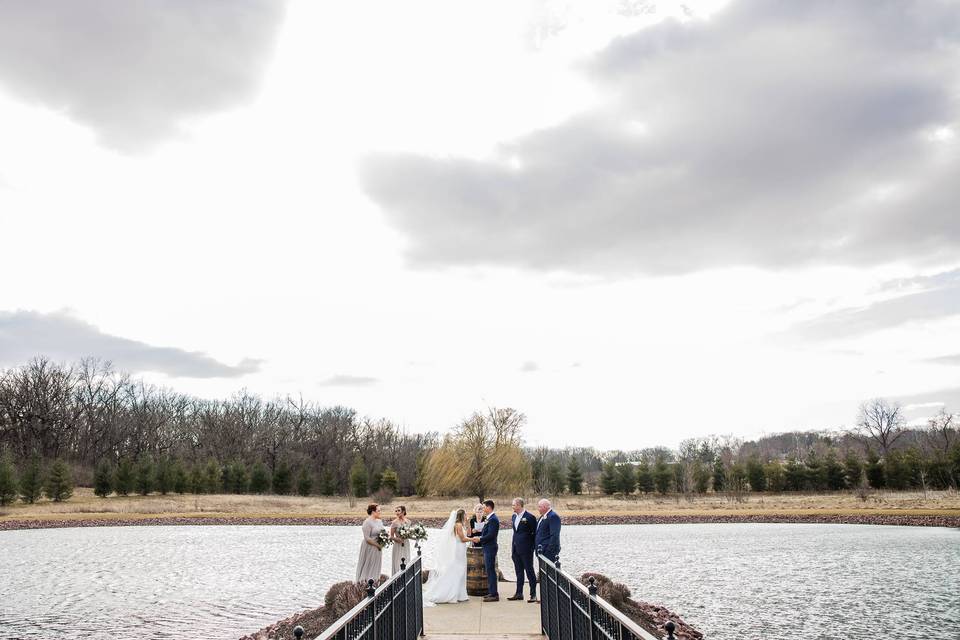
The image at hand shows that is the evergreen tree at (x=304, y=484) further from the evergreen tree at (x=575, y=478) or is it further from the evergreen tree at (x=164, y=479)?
the evergreen tree at (x=575, y=478)

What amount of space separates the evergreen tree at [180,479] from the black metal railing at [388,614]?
6780 centimetres

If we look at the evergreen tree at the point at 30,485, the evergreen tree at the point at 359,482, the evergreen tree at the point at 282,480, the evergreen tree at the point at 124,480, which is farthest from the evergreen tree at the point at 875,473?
the evergreen tree at the point at 30,485

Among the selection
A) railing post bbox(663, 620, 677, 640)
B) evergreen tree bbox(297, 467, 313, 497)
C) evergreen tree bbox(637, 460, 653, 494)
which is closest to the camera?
railing post bbox(663, 620, 677, 640)

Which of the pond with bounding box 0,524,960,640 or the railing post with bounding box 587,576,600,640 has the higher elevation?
the railing post with bounding box 587,576,600,640

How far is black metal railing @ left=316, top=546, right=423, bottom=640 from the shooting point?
469cm

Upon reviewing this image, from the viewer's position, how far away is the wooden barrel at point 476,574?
13586mm

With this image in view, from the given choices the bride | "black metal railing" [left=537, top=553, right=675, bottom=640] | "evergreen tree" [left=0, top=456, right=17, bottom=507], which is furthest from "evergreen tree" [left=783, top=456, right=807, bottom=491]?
"evergreen tree" [left=0, top=456, right=17, bottom=507]

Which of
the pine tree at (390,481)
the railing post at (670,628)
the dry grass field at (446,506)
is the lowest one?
the dry grass field at (446,506)

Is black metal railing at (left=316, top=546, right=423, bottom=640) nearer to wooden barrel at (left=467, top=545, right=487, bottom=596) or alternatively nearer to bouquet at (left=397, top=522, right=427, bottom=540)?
bouquet at (left=397, top=522, right=427, bottom=540)

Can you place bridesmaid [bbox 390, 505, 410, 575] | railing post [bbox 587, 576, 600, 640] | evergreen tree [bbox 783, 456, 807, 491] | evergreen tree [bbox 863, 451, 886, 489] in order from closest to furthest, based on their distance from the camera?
railing post [bbox 587, 576, 600, 640]
bridesmaid [bbox 390, 505, 410, 575]
evergreen tree [bbox 863, 451, 886, 489]
evergreen tree [bbox 783, 456, 807, 491]

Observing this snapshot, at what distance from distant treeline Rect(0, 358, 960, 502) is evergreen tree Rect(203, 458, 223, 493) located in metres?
0.10

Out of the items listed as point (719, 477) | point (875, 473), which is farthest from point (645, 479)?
point (875, 473)

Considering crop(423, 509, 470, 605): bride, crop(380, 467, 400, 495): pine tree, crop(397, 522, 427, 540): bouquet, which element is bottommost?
crop(380, 467, 400, 495): pine tree

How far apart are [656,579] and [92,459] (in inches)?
3590
